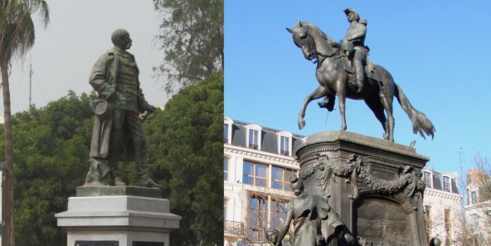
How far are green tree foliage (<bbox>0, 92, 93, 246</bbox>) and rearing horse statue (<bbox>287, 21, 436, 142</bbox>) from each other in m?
13.0

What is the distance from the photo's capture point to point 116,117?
1448 centimetres

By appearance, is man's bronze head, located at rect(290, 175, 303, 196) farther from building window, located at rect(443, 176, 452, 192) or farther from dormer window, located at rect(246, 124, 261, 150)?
building window, located at rect(443, 176, 452, 192)

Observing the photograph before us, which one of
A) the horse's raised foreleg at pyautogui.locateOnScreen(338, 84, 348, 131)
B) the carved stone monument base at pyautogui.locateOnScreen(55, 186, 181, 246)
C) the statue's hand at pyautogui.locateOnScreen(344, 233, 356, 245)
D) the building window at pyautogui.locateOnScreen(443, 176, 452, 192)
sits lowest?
the statue's hand at pyautogui.locateOnScreen(344, 233, 356, 245)

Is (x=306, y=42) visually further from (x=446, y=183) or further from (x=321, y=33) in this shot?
(x=446, y=183)

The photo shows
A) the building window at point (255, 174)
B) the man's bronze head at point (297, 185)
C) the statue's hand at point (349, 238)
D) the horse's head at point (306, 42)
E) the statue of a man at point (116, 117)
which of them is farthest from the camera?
the building window at point (255, 174)

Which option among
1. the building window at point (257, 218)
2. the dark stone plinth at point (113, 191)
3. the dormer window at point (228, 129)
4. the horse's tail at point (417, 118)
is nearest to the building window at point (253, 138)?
the dormer window at point (228, 129)

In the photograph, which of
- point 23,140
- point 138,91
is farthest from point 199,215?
point 138,91

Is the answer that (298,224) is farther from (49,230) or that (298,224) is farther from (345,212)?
(49,230)

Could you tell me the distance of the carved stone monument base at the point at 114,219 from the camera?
13250mm

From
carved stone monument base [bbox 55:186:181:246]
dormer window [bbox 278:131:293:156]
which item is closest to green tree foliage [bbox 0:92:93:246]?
carved stone monument base [bbox 55:186:181:246]

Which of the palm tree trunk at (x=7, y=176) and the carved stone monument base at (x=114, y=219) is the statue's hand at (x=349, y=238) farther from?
the palm tree trunk at (x=7, y=176)

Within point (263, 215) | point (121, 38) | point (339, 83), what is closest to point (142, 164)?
point (121, 38)

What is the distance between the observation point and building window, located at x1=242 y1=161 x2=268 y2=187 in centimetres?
4683

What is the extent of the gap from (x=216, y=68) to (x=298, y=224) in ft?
57.5
